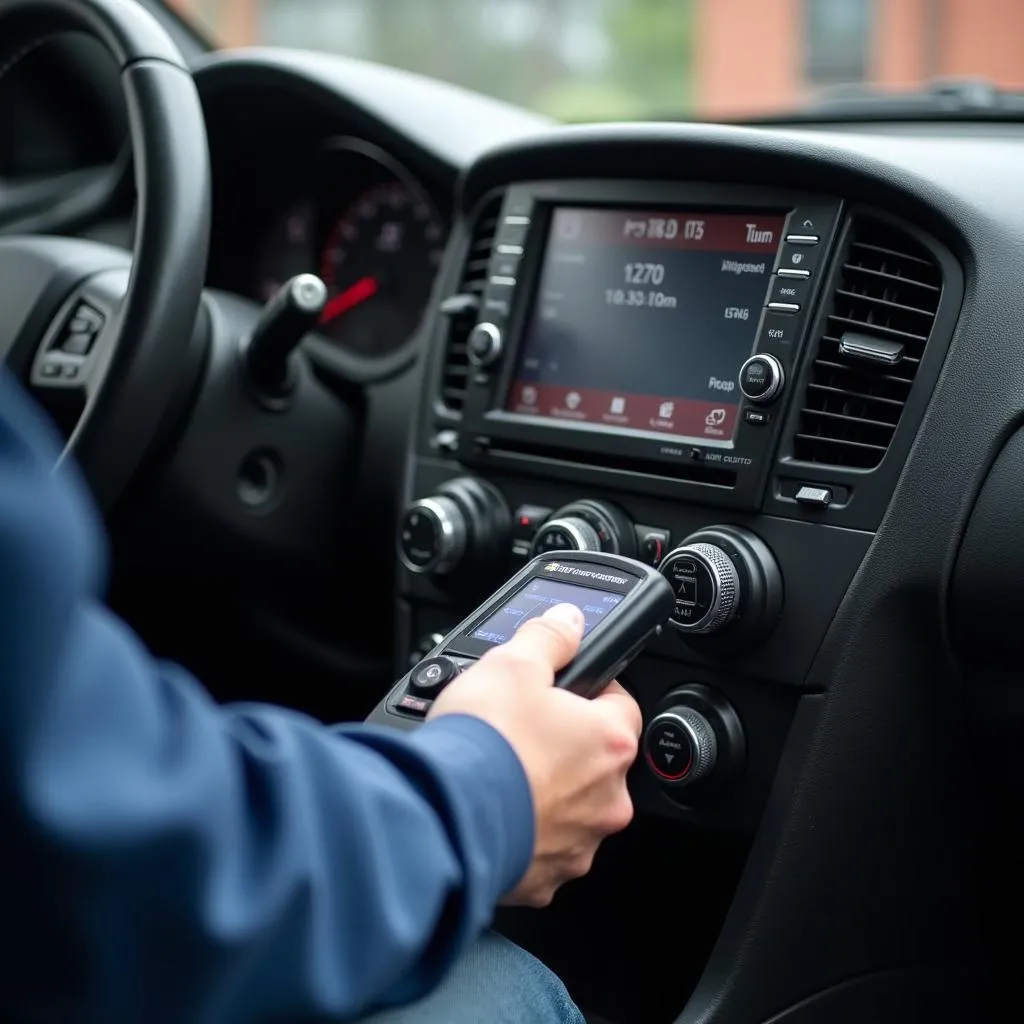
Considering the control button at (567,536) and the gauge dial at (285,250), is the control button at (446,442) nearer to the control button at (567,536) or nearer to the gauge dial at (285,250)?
the control button at (567,536)

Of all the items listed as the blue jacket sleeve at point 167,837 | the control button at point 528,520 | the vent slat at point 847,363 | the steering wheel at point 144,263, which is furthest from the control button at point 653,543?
the blue jacket sleeve at point 167,837

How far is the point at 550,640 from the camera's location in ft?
3.05

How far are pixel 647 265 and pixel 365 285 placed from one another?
26.1 inches

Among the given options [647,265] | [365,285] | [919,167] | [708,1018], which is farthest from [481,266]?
[708,1018]

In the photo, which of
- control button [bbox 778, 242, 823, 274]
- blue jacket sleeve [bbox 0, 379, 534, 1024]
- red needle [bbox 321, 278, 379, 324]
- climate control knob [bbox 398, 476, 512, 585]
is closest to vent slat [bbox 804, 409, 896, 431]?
control button [bbox 778, 242, 823, 274]

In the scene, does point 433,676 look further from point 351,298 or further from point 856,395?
point 351,298

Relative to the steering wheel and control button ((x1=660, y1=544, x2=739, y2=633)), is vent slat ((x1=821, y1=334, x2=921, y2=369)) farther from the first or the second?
the steering wheel

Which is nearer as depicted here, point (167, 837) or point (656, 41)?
point (167, 837)

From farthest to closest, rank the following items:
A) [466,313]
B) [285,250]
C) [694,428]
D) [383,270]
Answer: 1. [285,250]
2. [383,270]
3. [466,313]
4. [694,428]

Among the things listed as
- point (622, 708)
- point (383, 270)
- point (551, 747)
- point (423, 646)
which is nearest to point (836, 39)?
point (383, 270)

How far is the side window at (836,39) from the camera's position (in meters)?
11.4

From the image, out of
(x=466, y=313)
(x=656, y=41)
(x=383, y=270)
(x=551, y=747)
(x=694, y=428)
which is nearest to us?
(x=551, y=747)

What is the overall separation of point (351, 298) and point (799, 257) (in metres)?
0.87

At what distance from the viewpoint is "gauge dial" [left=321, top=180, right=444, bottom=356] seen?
78.4 inches
